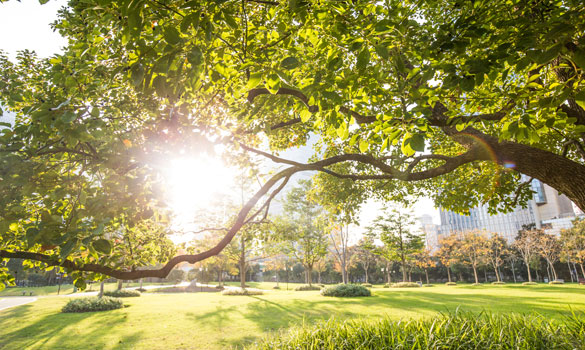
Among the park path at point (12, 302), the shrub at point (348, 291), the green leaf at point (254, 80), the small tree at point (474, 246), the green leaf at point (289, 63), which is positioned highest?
the green leaf at point (254, 80)

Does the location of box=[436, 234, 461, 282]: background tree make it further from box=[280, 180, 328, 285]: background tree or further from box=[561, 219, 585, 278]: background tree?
box=[280, 180, 328, 285]: background tree

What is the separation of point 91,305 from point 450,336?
18235 millimetres

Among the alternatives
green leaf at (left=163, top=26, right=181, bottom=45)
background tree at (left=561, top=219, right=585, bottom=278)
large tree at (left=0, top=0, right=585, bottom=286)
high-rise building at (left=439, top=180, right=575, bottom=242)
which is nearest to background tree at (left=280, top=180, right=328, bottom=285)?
high-rise building at (left=439, top=180, right=575, bottom=242)

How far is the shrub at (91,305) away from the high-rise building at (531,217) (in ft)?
93.2

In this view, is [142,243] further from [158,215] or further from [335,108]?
[335,108]

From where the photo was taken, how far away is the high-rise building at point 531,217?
72.3 meters

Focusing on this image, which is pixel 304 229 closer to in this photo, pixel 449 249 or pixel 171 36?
pixel 449 249

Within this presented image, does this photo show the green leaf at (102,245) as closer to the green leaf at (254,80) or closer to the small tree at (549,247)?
the green leaf at (254,80)

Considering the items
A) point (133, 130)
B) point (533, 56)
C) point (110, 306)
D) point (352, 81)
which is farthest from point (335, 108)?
point (110, 306)

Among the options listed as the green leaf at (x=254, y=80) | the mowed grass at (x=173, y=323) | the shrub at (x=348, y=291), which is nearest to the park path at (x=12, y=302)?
the mowed grass at (x=173, y=323)

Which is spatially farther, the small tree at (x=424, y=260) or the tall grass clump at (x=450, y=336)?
the small tree at (x=424, y=260)

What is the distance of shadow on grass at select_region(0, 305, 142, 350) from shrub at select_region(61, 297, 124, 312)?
0.65 m

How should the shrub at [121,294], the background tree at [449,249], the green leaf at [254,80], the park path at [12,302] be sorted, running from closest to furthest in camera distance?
the green leaf at [254,80] < the park path at [12,302] < the shrub at [121,294] < the background tree at [449,249]

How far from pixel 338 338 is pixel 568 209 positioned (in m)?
104
